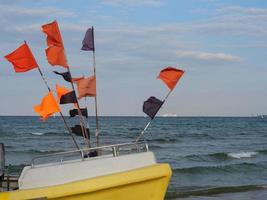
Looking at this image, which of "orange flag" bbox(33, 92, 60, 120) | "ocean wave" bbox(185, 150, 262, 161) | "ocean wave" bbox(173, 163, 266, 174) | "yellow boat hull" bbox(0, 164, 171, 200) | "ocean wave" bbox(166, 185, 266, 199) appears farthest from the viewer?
"ocean wave" bbox(185, 150, 262, 161)

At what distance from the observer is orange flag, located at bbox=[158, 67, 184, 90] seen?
10164 mm

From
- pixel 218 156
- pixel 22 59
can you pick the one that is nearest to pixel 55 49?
pixel 22 59

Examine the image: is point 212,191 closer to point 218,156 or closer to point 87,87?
point 87,87

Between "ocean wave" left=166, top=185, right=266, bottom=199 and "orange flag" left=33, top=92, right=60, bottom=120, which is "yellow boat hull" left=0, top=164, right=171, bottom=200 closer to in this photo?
"orange flag" left=33, top=92, right=60, bottom=120

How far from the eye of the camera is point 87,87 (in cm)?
1002

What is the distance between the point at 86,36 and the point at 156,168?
116 inches

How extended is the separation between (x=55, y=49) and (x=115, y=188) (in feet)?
8.68

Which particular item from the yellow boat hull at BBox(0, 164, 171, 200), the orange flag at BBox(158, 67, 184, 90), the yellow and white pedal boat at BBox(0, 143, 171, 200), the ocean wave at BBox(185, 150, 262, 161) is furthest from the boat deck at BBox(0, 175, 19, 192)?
the ocean wave at BBox(185, 150, 262, 161)

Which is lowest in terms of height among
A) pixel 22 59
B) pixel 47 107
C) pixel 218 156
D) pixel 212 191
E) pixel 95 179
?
pixel 212 191

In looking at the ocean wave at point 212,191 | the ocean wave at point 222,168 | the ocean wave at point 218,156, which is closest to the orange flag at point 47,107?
the ocean wave at point 212,191

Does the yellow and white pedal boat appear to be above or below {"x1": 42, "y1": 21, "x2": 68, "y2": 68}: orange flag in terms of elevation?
below

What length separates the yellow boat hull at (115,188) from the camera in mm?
8539

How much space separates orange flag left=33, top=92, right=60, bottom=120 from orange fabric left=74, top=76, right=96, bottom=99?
69 cm

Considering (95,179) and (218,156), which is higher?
(95,179)
